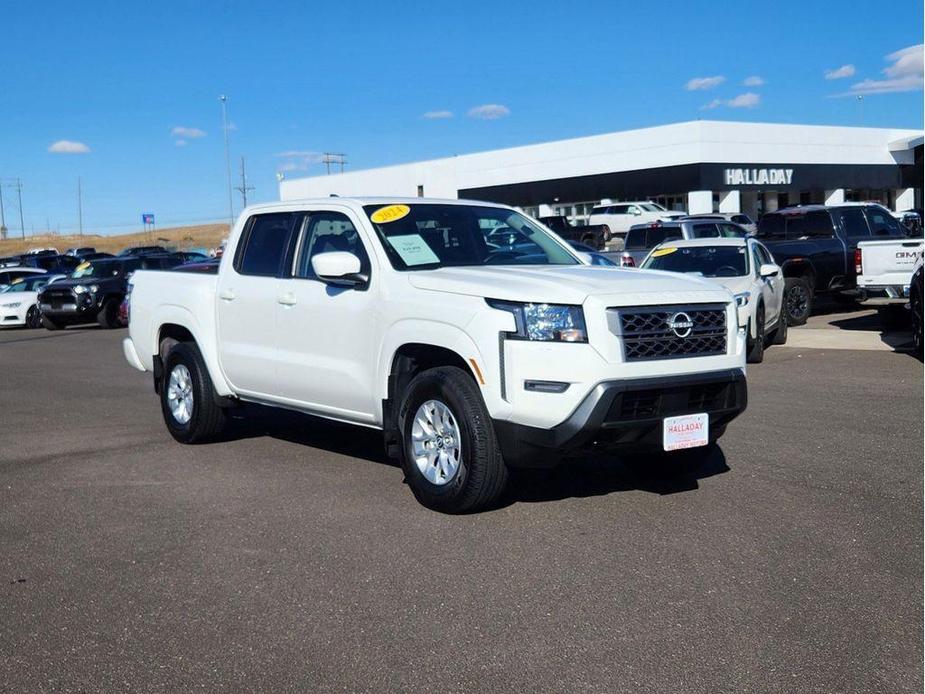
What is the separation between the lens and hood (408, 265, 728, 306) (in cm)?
605

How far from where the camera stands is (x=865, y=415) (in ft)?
31.5

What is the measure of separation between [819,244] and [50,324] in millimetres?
18657

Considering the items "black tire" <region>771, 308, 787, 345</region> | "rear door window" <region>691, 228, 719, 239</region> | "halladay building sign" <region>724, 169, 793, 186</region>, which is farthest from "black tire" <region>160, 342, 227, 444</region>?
"halladay building sign" <region>724, 169, 793, 186</region>

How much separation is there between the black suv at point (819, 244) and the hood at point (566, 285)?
11.8m

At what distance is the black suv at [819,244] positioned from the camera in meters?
18.1

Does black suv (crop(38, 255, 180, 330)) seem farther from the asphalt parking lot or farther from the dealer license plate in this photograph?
the dealer license plate

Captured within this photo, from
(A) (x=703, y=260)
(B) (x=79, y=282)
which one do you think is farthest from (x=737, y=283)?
(B) (x=79, y=282)

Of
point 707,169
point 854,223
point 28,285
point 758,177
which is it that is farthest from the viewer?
point 758,177

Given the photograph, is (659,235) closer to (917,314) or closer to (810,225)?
(810,225)

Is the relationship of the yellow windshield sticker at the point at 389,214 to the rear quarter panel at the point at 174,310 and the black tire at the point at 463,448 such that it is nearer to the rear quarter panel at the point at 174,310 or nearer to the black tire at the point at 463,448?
the black tire at the point at 463,448

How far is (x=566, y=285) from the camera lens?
20.2 feet

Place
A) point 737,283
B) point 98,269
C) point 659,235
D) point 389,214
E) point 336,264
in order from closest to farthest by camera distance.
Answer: point 336,264 → point 389,214 → point 737,283 → point 659,235 → point 98,269

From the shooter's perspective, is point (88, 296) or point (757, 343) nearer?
point (757, 343)

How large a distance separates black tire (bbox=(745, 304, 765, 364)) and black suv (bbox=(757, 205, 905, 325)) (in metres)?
4.05
